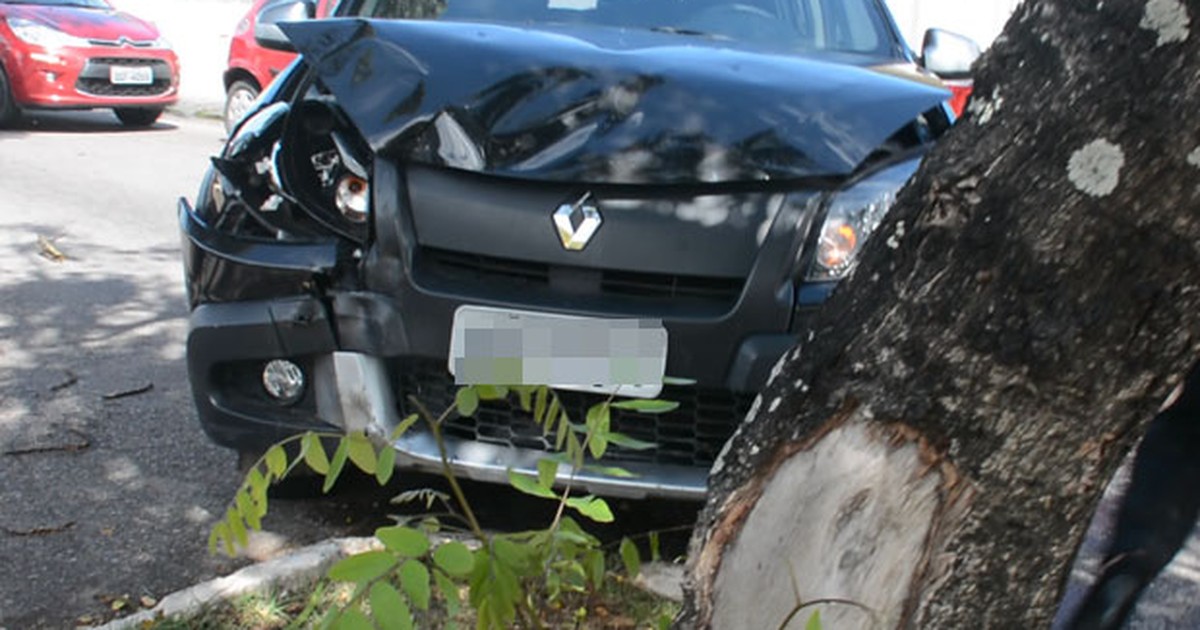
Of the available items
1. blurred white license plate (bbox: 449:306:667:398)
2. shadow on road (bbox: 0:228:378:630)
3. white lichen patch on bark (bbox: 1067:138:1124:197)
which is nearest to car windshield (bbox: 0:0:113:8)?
shadow on road (bbox: 0:228:378:630)

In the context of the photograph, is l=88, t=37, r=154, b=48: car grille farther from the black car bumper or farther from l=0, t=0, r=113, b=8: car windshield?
the black car bumper

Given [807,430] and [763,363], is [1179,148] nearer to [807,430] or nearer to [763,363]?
[807,430]

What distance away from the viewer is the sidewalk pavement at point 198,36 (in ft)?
59.1

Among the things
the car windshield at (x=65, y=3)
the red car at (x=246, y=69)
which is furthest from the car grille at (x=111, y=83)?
the car windshield at (x=65, y=3)

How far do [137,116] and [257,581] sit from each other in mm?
12773

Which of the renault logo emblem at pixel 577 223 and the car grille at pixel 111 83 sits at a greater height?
the renault logo emblem at pixel 577 223

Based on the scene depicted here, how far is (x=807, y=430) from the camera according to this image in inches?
67.9

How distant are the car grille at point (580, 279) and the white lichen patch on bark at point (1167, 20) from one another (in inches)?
71.5

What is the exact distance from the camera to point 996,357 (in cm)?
156

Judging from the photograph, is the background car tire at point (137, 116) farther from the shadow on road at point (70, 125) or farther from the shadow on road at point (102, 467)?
the shadow on road at point (102, 467)

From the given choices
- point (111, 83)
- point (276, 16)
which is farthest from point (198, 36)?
point (276, 16)

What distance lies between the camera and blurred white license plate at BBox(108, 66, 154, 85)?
13.8 meters

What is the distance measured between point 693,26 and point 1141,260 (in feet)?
10.8

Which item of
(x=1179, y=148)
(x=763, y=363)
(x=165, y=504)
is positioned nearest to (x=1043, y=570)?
(x=1179, y=148)
